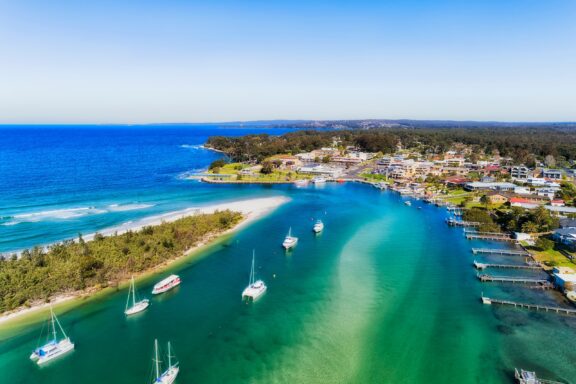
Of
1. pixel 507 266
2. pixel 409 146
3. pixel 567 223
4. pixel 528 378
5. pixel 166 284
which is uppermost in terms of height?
pixel 409 146

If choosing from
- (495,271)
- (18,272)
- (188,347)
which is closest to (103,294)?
(18,272)

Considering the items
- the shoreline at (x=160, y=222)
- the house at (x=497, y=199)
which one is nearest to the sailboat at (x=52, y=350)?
the shoreline at (x=160, y=222)

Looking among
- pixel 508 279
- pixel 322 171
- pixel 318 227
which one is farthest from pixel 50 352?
pixel 322 171

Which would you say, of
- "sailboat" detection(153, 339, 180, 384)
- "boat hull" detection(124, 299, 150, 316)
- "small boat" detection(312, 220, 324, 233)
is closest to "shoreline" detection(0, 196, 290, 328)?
"boat hull" detection(124, 299, 150, 316)

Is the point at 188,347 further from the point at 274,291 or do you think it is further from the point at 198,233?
the point at 198,233

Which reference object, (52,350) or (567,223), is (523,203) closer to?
(567,223)

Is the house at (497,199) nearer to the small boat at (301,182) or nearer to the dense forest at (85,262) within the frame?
the small boat at (301,182)
